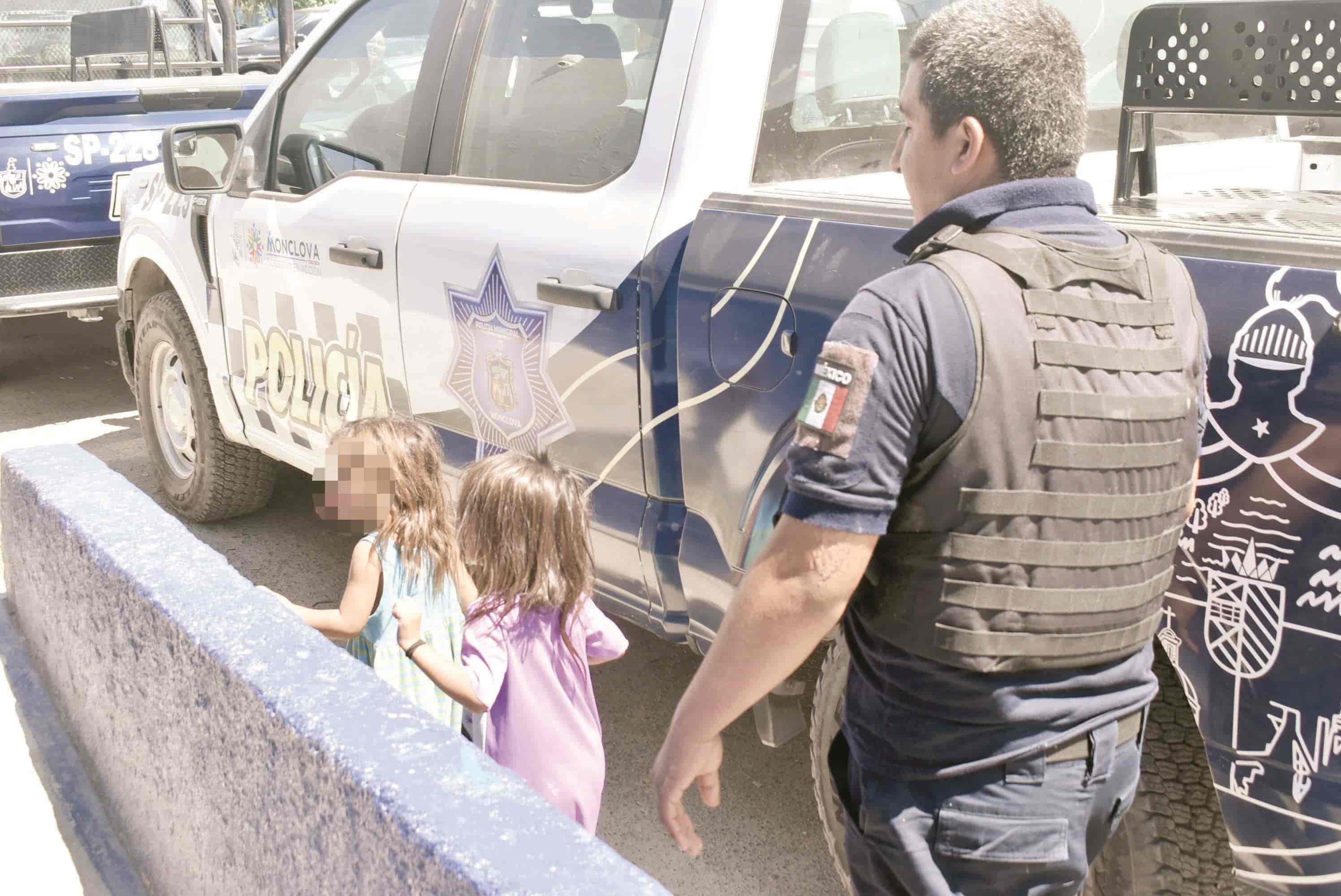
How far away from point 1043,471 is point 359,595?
143 centimetres

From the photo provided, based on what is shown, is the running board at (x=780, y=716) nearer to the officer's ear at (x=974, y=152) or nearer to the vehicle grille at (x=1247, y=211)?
the vehicle grille at (x=1247, y=211)

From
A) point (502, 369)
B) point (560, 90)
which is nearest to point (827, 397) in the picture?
point (502, 369)

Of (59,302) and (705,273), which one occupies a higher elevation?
(705,273)

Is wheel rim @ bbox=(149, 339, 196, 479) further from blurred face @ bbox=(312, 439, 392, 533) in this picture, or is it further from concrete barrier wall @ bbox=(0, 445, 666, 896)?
blurred face @ bbox=(312, 439, 392, 533)

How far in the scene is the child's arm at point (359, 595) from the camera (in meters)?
2.43

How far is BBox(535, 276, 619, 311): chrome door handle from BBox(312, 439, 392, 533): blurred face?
57cm

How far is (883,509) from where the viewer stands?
1418 mm

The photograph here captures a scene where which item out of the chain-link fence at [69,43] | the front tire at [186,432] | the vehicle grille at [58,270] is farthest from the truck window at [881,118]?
the chain-link fence at [69,43]

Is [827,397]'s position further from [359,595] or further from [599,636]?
[359,595]

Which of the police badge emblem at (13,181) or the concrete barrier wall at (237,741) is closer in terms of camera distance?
the concrete barrier wall at (237,741)

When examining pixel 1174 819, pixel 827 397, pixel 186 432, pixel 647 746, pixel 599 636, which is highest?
pixel 827 397

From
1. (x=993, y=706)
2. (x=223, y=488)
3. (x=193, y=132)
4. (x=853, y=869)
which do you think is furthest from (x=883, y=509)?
(x=223, y=488)

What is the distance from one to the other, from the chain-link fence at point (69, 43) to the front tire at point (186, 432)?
3403mm

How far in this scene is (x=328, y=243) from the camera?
3.63 m
